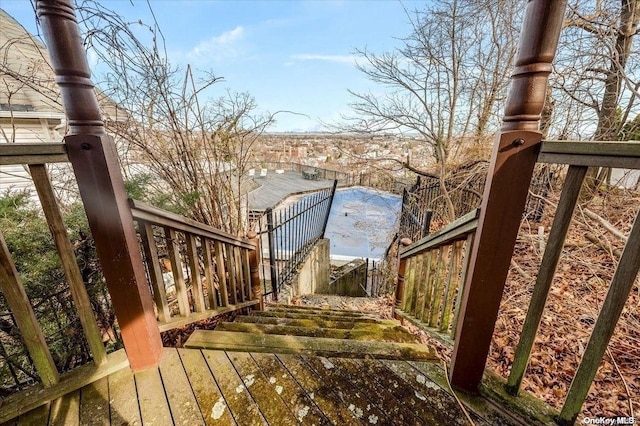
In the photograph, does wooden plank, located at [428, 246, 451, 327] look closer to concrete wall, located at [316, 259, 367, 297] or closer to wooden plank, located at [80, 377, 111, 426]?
wooden plank, located at [80, 377, 111, 426]

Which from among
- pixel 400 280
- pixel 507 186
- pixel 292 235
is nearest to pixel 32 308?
pixel 507 186

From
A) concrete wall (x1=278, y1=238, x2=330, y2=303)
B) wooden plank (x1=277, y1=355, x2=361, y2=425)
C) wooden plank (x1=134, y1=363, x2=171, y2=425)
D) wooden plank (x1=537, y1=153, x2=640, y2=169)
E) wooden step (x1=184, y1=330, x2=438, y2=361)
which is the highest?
wooden plank (x1=537, y1=153, x2=640, y2=169)

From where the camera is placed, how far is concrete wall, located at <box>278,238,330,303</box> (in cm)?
438

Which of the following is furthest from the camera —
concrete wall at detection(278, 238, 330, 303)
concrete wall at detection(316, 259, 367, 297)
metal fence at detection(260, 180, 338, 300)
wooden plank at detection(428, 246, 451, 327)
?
concrete wall at detection(316, 259, 367, 297)

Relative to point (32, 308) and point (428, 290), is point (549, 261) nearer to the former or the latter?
point (428, 290)

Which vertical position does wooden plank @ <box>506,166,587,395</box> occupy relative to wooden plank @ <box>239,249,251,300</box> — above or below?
above

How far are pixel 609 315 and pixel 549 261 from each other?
0.24 meters

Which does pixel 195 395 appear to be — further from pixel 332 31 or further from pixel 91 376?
pixel 332 31

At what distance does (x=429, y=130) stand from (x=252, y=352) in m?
5.50

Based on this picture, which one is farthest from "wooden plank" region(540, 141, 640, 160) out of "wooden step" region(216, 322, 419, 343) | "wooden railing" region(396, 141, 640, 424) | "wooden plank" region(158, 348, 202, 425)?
"wooden plank" region(158, 348, 202, 425)

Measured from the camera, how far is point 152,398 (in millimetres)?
1282

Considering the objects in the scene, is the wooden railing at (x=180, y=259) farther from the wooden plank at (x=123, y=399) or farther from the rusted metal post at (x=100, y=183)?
the wooden plank at (x=123, y=399)

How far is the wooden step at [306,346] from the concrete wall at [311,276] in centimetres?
241

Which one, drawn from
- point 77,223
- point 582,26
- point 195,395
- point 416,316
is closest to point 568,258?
point 416,316
